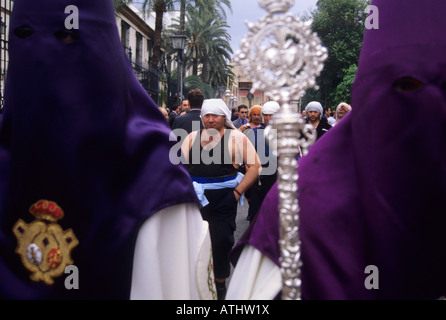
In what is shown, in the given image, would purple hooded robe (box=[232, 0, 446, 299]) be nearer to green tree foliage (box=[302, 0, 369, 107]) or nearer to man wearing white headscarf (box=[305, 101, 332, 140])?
man wearing white headscarf (box=[305, 101, 332, 140])

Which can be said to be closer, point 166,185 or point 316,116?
point 166,185

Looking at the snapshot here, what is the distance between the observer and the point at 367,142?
201 centimetres

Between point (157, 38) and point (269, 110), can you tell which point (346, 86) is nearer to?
point (157, 38)

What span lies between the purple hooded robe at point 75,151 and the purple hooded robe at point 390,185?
2.03ft

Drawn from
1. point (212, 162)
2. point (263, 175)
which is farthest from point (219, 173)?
point (263, 175)

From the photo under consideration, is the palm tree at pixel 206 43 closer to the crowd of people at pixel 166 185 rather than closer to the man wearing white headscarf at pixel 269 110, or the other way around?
the man wearing white headscarf at pixel 269 110

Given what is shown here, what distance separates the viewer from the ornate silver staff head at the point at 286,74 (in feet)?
5.12

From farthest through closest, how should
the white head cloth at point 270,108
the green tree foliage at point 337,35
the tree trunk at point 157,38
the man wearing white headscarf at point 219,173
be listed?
the green tree foliage at point 337,35 → the tree trunk at point 157,38 → the white head cloth at point 270,108 → the man wearing white headscarf at point 219,173

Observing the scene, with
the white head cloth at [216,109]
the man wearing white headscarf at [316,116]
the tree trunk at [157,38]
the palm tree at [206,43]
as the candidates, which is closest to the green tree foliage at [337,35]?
the palm tree at [206,43]

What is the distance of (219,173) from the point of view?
15.4ft

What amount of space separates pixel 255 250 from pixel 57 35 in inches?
48.0

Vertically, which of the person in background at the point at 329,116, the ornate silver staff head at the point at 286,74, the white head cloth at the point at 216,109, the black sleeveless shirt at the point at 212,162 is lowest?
the person in background at the point at 329,116

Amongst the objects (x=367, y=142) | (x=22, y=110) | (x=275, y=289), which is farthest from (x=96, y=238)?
(x=367, y=142)

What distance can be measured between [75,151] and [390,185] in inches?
49.4
